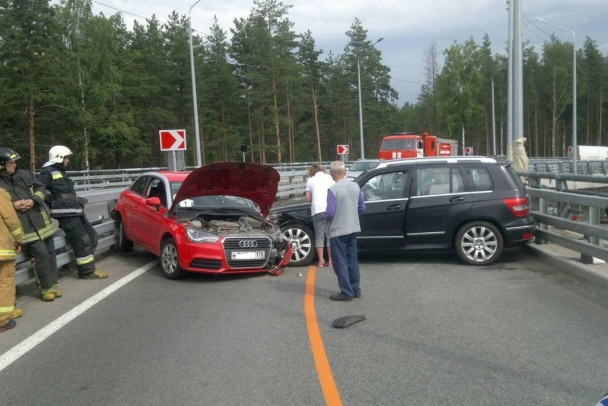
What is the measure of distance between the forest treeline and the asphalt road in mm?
32816

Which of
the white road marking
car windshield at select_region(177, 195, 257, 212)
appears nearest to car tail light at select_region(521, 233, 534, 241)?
car windshield at select_region(177, 195, 257, 212)

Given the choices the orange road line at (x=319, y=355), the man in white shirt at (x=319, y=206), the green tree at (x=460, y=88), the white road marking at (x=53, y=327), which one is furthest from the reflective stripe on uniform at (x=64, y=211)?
the green tree at (x=460, y=88)

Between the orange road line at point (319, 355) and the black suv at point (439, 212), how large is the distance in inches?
78.4

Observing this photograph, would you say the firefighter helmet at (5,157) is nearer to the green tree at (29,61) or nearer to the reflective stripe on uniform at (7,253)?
the reflective stripe on uniform at (7,253)

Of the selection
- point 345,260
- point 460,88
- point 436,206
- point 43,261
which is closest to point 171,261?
point 43,261

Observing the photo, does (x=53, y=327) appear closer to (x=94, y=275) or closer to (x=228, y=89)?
(x=94, y=275)

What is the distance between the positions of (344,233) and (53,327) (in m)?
3.43

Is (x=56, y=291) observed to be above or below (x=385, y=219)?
below

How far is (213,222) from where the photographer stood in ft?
29.3

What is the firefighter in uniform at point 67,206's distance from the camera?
8164mm

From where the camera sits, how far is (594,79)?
3093 inches

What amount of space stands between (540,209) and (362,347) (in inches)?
251

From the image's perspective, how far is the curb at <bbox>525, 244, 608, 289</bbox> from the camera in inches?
294

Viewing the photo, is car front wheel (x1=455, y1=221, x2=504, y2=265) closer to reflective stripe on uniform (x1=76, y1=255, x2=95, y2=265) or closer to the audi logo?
the audi logo
